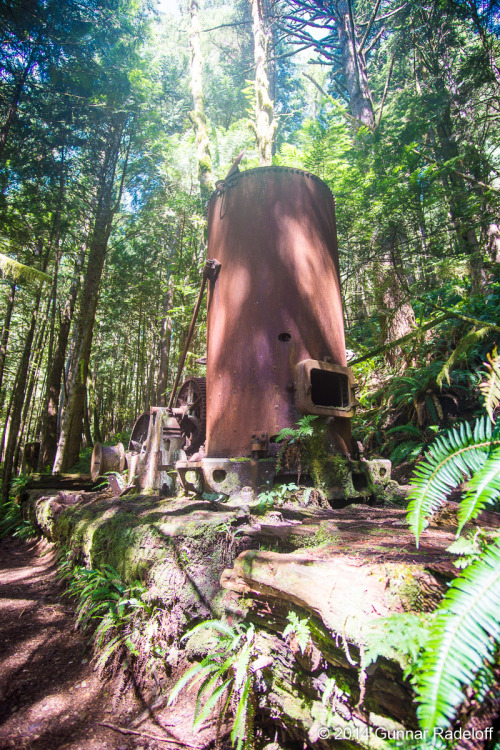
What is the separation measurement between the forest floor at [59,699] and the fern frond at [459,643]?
1.45 m

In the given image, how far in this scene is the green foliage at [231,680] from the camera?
67.7 inches

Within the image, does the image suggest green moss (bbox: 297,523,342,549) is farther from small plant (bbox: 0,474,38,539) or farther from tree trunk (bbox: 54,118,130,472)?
tree trunk (bbox: 54,118,130,472)

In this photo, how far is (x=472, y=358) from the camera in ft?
21.0

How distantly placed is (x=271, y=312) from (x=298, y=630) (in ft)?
9.81

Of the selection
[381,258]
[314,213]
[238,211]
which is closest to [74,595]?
[238,211]

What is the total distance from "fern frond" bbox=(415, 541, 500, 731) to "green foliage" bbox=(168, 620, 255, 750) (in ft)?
3.36

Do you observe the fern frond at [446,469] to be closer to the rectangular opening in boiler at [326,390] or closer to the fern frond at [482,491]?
the fern frond at [482,491]

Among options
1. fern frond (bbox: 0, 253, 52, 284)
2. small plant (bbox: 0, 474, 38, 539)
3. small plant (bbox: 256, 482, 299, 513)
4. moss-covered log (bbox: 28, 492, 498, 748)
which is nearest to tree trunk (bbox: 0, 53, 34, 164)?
fern frond (bbox: 0, 253, 52, 284)

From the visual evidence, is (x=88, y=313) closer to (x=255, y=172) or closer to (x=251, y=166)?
(x=251, y=166)

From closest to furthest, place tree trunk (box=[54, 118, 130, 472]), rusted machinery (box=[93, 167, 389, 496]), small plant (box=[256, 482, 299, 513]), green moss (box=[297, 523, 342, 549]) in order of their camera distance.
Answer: green moss (box=[297, 523, 342, 549]) < small plant (box=[256, 482, 299, 513]) < rusted machinery (box=[93, 167, 389, 496]) < tree trunk (box=[54, 118, 130, 472])

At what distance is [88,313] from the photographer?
11289 mm

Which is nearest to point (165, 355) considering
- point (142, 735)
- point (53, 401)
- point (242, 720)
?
point (53, 401)

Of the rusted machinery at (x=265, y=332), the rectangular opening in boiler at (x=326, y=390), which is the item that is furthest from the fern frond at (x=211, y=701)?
the rectangular opening in boiler at (x=326, y=390)

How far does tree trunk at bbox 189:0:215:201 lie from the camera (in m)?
9.75
